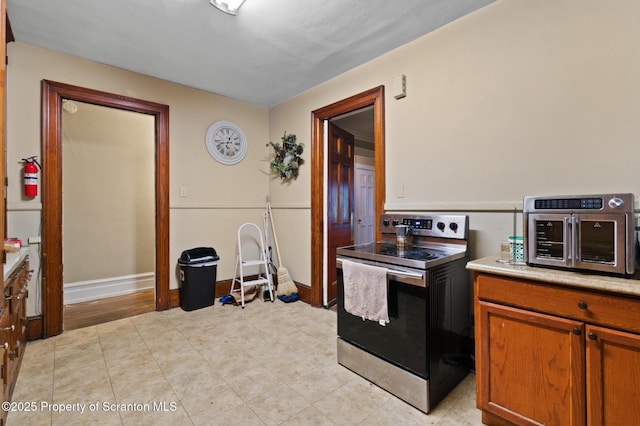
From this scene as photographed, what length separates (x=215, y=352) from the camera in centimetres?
229

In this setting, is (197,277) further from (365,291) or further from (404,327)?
(404,327)

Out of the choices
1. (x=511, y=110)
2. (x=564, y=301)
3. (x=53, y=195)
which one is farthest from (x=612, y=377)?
(x=53, y=195)

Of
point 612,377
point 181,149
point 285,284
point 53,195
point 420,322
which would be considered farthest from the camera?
point 285,284

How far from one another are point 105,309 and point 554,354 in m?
3.94

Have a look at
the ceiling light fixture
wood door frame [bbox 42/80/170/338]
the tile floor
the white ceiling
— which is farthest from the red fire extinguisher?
the ceiling light fixture

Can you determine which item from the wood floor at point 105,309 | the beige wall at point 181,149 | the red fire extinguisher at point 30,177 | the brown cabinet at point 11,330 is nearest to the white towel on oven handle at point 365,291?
the brown cabinet at point 11,330

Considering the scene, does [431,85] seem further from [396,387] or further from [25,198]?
[25,198]

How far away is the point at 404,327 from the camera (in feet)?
5.66

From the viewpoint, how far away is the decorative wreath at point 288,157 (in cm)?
354

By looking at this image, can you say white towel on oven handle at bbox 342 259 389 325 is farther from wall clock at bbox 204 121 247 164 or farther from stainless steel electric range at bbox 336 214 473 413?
wall clock at bbox 204 121 247 164

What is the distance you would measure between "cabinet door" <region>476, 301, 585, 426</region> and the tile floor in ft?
0.91

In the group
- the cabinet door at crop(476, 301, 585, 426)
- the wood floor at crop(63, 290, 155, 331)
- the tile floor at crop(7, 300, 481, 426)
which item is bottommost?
the tile floor at crop(7, 300, 481, 426)

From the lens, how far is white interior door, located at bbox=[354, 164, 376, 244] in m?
4.64

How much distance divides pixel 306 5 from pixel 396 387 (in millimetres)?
2510
